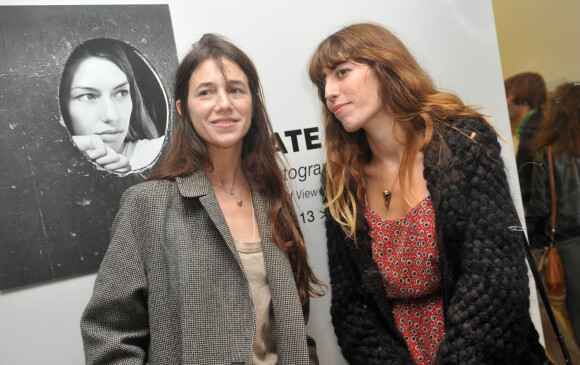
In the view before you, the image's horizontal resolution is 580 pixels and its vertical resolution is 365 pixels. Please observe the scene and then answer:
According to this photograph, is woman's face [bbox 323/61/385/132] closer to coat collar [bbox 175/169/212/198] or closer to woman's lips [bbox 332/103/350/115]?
woman's lips [bbox 332/103/350/115]

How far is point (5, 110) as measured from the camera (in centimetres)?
176

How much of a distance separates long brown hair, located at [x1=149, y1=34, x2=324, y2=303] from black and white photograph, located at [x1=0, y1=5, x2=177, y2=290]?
0.25 metres

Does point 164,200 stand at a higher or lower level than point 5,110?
lower

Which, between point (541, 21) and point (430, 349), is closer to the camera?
point (430, 349)

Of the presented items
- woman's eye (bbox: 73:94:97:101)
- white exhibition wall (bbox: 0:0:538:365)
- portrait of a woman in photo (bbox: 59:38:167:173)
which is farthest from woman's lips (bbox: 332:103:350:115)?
woman's eye (bbox: 73:94:97:101)

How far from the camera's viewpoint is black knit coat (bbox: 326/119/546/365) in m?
1.66

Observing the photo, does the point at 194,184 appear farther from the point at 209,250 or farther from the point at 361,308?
the point at 361,308

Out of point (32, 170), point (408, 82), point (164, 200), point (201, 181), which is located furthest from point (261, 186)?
point (32, 170)

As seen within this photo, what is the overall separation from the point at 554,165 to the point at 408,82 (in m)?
1.89

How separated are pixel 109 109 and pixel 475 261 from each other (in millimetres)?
1527

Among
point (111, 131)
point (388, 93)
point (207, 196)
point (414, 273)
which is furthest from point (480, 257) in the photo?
point (111, 131)

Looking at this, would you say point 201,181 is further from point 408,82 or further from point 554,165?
point 554,165

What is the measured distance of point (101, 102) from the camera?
1896mm

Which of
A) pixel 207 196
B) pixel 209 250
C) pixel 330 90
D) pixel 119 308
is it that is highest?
pixel 330 90
